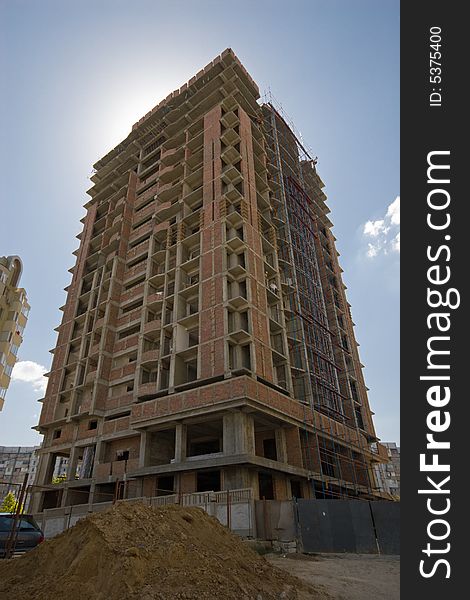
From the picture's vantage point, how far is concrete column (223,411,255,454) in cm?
2045

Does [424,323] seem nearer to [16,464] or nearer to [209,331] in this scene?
[209,331]

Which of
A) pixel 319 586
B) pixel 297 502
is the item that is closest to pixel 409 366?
pixel 319 586

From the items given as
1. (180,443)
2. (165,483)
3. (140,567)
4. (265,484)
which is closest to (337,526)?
(180,443)

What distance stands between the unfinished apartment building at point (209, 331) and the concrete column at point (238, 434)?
76 mm

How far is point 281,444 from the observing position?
23797mm

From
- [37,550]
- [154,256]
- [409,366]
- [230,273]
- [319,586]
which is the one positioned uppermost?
[154,256]

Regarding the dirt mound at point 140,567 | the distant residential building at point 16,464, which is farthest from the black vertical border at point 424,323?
the distant residential building at point 16,464

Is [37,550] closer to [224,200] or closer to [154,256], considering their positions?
[224,200]

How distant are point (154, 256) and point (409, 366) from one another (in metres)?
31.7

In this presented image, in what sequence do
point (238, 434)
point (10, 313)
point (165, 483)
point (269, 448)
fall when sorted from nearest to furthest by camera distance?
point (238, 434) → point (165, 483) → point (269, 448) → point (10, 313)

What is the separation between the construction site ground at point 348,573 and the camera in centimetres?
824

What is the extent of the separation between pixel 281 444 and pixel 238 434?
429cm

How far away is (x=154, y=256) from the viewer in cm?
3534

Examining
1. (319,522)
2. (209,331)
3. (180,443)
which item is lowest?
(319,522)
